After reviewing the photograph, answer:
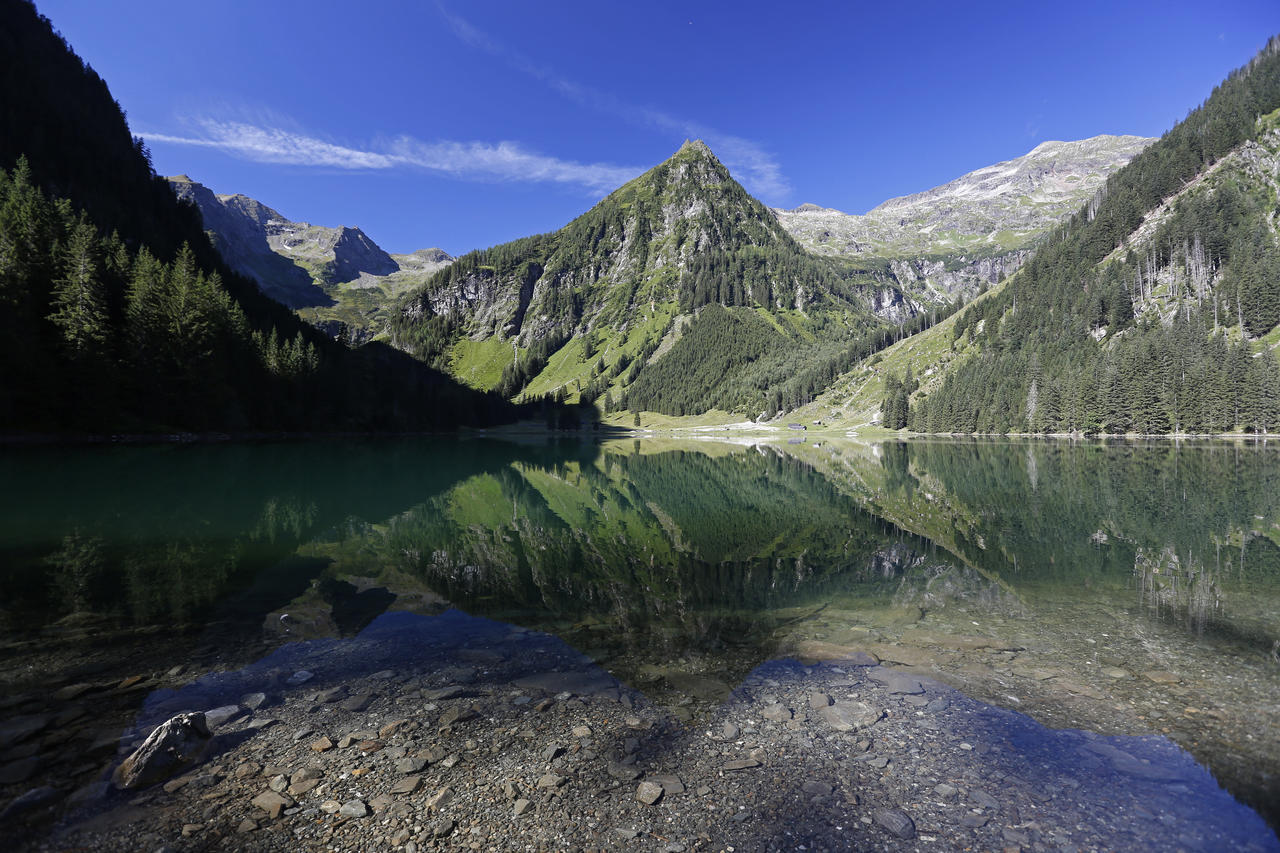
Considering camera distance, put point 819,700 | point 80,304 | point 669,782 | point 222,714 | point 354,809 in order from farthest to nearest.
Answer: point 80,304 < point 819,700 < point 222,714 < point 669,782 < point 354,809

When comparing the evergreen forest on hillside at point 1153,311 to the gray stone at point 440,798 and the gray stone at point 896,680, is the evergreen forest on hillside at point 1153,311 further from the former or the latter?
the gray stone at point 440,798

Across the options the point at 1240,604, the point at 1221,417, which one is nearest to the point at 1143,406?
the point at 1221,417

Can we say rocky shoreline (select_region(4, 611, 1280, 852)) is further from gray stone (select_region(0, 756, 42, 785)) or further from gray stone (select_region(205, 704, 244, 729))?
gray stone (select_region(0, 756, 42, 785))

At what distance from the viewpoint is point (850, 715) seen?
894 cm

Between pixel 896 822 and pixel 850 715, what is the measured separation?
283 cm

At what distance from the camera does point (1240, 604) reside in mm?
13961

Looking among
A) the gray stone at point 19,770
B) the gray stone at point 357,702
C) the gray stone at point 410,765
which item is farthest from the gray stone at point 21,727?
the gray stone at point 410,765

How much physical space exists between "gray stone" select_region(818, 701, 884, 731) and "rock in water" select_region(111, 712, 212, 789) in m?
9.69

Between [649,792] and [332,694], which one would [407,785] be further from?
[332,694]

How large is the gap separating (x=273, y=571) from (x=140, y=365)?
68776 mm

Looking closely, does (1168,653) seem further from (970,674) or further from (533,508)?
(533,508)

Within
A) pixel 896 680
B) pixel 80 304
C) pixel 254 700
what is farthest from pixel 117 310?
pixel 896 680

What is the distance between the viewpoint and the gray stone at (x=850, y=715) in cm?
→ 858

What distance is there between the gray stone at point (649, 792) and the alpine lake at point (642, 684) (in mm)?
45
